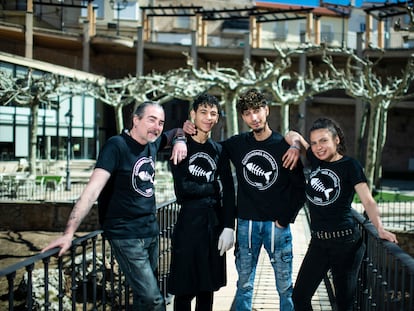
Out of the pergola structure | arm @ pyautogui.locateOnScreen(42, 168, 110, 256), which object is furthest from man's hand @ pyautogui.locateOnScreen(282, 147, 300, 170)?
the pergola structure

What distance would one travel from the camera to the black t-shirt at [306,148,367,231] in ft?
12.1

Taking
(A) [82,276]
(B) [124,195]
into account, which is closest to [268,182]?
(B) [124,195]

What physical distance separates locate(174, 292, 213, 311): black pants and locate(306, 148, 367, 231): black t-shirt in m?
1.04

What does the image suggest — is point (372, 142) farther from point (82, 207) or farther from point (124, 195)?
point (82, 207)

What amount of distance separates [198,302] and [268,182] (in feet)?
3.69

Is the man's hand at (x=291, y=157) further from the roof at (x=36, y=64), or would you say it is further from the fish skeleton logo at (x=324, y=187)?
the roof at (x=36, y=64)

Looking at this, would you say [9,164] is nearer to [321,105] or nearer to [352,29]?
[321,105]

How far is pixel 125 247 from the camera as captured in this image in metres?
3.44

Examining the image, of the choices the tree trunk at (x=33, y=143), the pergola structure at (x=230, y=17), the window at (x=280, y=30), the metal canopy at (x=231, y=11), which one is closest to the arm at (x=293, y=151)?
the tree trunk at (x=33, y=143)

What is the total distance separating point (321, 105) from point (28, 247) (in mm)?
28462

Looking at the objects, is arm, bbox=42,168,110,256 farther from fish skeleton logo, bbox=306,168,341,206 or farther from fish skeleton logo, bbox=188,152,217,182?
fish skeleton logo, bbox=306,168,341,206

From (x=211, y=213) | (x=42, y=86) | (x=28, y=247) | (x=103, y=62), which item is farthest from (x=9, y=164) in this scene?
(x=211, y=213)

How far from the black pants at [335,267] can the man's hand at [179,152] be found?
1.21 meters

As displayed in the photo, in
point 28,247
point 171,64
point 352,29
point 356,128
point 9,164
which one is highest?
point 352,29
